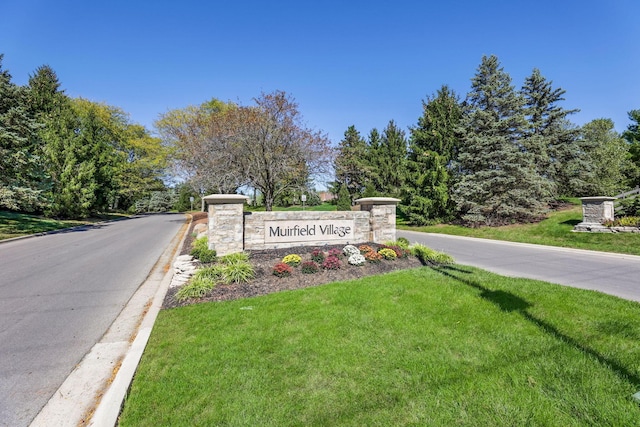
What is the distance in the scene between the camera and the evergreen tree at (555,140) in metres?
20.2

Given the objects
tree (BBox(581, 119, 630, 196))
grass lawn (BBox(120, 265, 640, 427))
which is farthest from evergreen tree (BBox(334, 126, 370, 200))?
grass lawn (BBox(120, 265, 640, 427))

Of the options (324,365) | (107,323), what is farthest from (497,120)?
(107,323)

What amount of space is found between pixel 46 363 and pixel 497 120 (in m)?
22.7

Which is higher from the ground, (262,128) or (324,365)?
(262,128)

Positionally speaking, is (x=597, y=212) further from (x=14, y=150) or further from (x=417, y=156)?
(x=14, y=150)

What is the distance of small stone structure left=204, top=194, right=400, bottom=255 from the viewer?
7.93m

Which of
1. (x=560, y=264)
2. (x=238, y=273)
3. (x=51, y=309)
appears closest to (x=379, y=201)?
(x=238, y=273)

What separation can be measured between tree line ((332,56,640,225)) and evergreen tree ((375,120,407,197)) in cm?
984

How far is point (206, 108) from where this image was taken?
3697 cm

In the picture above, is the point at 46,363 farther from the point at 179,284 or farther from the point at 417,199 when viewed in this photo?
the point at 417,199

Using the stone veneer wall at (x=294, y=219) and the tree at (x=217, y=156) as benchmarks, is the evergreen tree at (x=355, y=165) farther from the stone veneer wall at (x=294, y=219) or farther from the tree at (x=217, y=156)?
the stone veneer wall at (x=294, y=219)

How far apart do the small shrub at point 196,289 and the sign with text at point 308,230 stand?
2971 millimetres

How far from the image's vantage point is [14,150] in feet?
47.2

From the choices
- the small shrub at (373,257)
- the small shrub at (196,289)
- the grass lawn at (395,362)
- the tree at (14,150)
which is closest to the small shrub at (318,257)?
the small shrub at (373,257)
